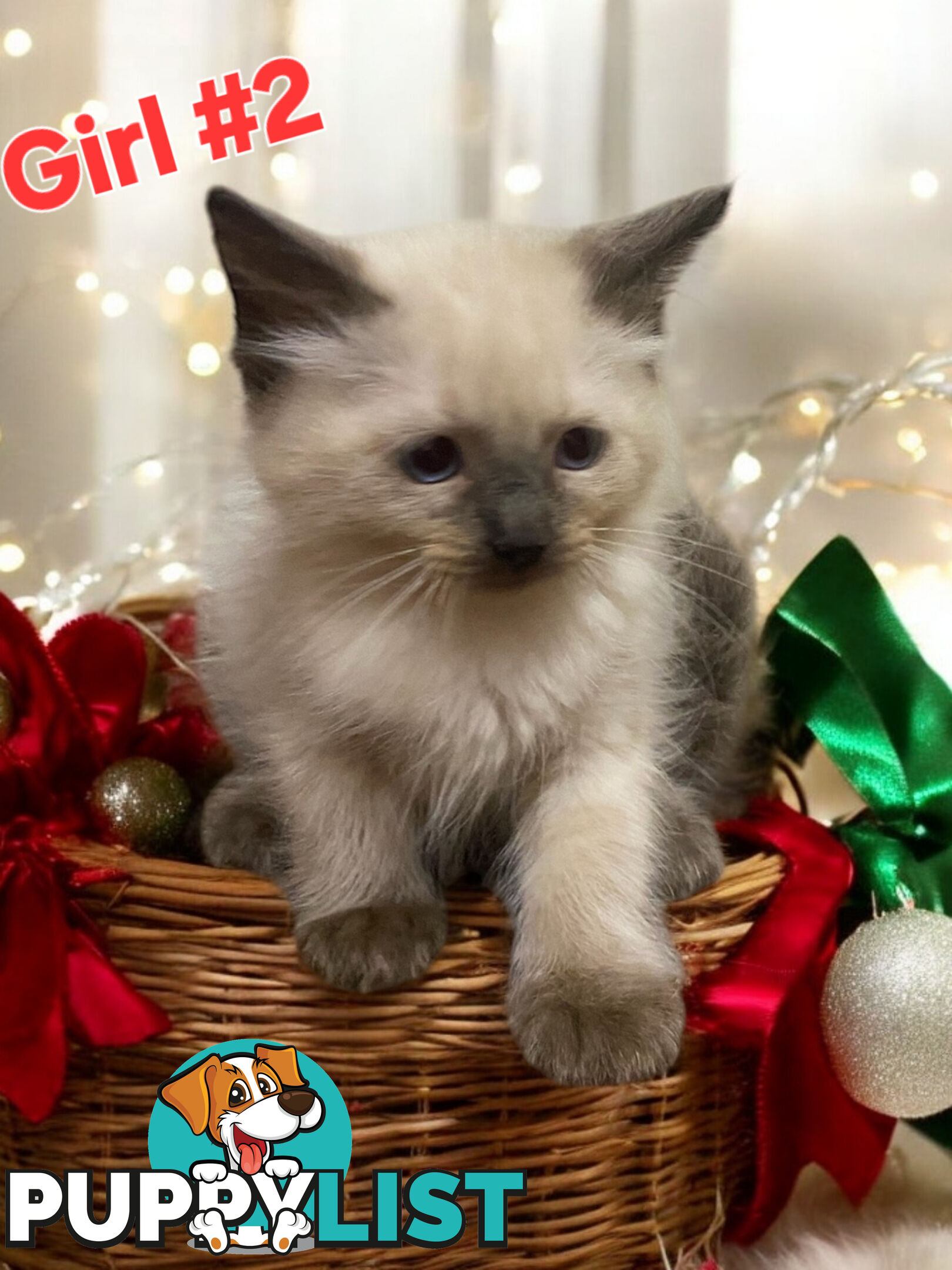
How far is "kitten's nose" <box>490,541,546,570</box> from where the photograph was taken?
0.71 m

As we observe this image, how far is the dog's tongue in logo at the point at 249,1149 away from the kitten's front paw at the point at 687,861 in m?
0.31

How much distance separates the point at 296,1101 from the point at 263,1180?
6 centimetres

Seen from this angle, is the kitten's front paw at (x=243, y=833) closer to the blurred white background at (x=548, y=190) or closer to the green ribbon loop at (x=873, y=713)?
the green ribbon loop at (x=873, y=713)

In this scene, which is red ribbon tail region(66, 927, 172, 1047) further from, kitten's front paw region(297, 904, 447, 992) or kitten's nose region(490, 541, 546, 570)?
kitten's nose region(490, 541, 546, 570)

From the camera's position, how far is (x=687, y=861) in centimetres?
88

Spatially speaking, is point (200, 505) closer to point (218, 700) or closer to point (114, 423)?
point (114, 423)

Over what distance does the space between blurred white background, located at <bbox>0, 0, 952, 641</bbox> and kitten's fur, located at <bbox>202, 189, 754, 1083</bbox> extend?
696 mm

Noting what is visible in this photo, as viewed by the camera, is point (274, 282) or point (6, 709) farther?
point (6, 709)

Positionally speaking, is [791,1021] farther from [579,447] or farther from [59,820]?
[59,820]

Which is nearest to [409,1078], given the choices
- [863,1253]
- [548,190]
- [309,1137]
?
[309,1137]

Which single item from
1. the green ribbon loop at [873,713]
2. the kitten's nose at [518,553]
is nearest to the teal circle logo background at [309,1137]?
the kitten's nose at [518,553]

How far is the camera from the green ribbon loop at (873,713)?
1021mm

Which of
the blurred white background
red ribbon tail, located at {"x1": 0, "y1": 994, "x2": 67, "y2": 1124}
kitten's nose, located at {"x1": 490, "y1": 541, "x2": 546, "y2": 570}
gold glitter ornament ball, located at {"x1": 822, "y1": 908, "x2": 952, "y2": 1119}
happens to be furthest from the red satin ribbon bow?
the blurred white background

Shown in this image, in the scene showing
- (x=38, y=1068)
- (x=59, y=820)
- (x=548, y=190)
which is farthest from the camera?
(x=548, y=190)
